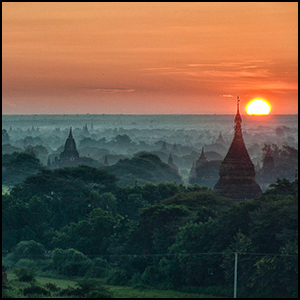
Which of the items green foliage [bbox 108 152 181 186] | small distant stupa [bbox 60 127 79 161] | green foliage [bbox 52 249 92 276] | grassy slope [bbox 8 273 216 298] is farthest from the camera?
small distant stupa [bbox 60 127 79 161]

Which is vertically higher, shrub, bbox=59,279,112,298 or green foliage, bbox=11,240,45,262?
green foliage, bbox=11,240,45,262

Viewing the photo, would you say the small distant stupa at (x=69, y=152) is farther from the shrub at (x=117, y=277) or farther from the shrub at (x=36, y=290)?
the shrub at (x=36, y=290)

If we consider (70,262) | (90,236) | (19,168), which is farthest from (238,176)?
(19,168)

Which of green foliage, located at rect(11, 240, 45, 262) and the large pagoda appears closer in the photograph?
green foliage, located at rect(11, 240, 45, 262)

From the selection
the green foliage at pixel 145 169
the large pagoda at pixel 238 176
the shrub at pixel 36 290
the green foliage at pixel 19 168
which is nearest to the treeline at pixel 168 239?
the large pagoda at pixel 238 176

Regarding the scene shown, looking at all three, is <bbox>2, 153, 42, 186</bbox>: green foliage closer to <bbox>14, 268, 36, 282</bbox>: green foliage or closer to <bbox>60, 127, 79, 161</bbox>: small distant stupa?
<bbox>60, 127, 79, 161</bbox>: small distant stupa

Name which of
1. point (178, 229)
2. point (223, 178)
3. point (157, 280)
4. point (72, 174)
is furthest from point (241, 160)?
point (72, 174)

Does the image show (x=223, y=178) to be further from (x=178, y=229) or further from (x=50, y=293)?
(x=50, y=293)

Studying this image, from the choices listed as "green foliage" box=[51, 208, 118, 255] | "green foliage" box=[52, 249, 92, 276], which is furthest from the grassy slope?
"green foliage" box=[51, 208, 118, 255]
